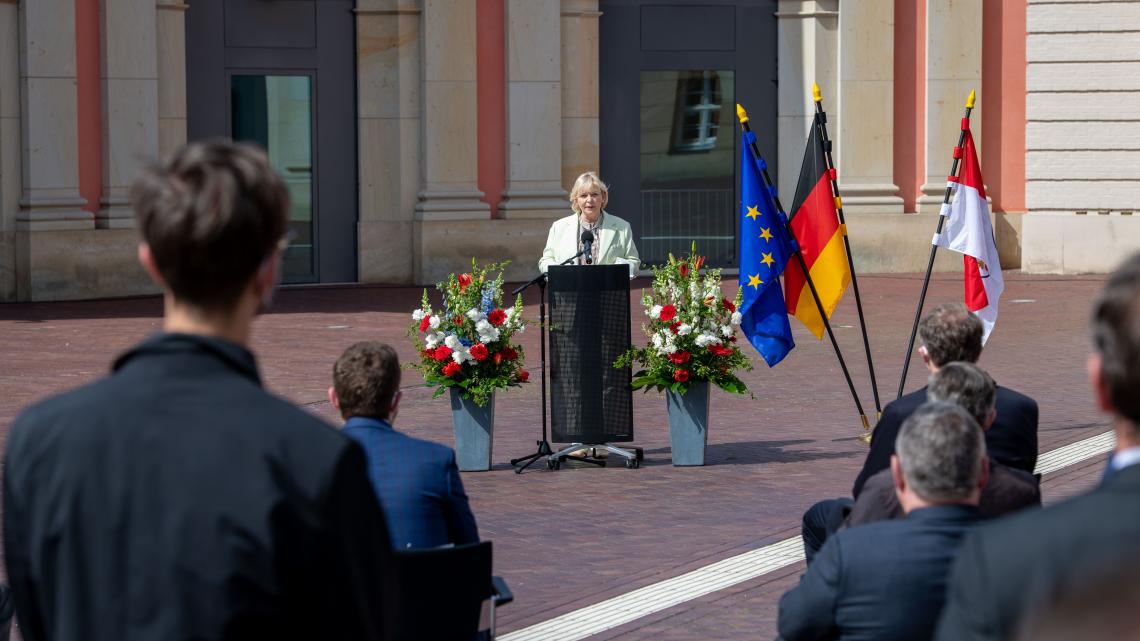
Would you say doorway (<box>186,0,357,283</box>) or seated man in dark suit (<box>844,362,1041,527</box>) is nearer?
seated man in dark suit (<box>844,362,1041,527</box>)

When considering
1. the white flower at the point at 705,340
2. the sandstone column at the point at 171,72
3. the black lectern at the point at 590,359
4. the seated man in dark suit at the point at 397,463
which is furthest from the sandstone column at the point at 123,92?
the seated man in dark suit at the point at 397,463

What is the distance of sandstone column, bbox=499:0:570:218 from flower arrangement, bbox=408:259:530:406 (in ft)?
38.3

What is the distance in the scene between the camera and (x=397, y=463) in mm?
4387

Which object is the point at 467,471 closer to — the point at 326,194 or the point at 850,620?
the point at 850,620

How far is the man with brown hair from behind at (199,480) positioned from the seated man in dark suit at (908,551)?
162 centimetres

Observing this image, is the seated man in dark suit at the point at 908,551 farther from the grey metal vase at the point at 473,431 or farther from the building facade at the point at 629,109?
the building facade at the point at 629,109

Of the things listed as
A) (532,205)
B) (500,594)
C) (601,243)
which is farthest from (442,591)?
(532,205)

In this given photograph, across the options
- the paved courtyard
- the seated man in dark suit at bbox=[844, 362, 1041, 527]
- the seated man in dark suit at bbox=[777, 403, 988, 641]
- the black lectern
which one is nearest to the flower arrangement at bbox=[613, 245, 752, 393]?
the black lectern

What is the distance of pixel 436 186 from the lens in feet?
67.6

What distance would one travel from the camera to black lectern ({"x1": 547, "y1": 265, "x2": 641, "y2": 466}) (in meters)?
9.05

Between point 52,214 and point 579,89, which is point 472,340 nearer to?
point 52,214

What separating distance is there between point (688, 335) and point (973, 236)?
1779 mm

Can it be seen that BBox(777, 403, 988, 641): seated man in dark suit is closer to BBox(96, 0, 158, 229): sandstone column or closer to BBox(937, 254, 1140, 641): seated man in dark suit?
BBox(937, 254, 1140, 641): seated man in dark suit

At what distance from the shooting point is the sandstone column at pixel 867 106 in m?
21.0
